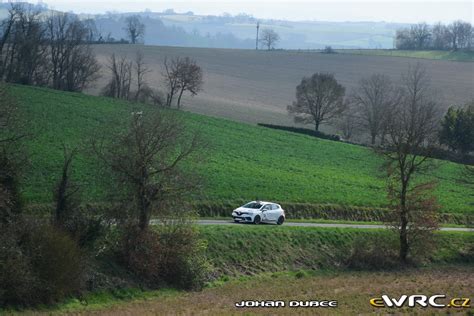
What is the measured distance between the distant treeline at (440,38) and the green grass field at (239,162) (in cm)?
9964

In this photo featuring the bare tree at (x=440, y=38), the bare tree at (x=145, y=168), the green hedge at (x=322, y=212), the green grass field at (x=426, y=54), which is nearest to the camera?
the bare tree at (x=145, y=168)

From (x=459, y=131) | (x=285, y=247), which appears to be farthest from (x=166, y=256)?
(x=459, y=131)

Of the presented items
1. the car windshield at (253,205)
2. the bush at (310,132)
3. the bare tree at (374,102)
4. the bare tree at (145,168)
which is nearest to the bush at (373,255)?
the car windshield at (253,205)

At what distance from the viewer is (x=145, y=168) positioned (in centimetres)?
3025

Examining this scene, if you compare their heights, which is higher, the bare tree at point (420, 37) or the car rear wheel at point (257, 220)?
the bare tree at point (420, 37)

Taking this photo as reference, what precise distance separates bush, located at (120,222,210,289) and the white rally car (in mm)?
Answer: 7979

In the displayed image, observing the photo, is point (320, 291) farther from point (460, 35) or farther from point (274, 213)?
point (460, 35)

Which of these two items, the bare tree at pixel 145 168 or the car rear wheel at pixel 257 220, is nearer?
the bare tree at pixel 145 168

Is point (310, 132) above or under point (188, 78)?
under

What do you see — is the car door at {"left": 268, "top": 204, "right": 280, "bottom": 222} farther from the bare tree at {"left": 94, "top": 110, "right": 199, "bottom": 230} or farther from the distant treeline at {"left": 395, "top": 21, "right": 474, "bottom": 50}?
the distant treeline at {"left": 395, "top": 21, "right": 474, "bottom": 50}

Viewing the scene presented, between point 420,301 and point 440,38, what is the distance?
146 meters

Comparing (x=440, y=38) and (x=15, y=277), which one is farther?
(x=440, y=38)

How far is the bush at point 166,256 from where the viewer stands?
95.2ft

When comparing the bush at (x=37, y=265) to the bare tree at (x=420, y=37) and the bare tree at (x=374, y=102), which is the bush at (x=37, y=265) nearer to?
the bare tree at (x=374, y=102)
